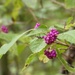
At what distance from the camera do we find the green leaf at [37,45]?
1169 millimetres

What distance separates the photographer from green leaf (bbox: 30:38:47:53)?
1.17 meters

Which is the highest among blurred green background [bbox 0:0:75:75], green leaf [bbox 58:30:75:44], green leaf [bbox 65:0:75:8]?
green leaf [bbox 58:30:75:44]

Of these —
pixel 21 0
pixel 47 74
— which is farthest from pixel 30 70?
pixel 21 0

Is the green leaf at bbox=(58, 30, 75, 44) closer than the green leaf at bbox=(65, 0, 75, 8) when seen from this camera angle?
Yes

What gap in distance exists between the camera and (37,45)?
1193 millimetres

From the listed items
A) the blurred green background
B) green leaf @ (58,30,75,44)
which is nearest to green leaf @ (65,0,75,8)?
green leaf @ (58,30,75,44)

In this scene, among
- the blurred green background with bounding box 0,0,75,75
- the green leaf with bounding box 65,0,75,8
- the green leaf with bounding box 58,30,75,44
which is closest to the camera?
the green leaf with bounding box 58,30,75,44

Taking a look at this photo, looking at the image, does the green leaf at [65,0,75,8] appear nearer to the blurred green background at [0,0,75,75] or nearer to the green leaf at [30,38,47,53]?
the green leaf at [30,38,47,53]

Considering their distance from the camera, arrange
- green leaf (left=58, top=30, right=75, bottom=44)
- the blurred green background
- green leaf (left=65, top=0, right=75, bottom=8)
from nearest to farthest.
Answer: green leaf (left=58, top=30, right=75, bottom=44), green leaf (left=65, top=0, right=75, bottom=8), the blurred green background

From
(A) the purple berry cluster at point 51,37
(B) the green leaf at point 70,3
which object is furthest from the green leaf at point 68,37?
(B) the green leaf at point 70,3

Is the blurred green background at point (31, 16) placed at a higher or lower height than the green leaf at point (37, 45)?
lower

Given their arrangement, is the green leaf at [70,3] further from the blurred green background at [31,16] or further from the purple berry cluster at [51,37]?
the blurred green background at [31,16]

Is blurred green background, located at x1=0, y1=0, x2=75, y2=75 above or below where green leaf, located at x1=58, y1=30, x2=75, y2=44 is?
below

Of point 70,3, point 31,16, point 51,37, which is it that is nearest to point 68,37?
point 51,37
